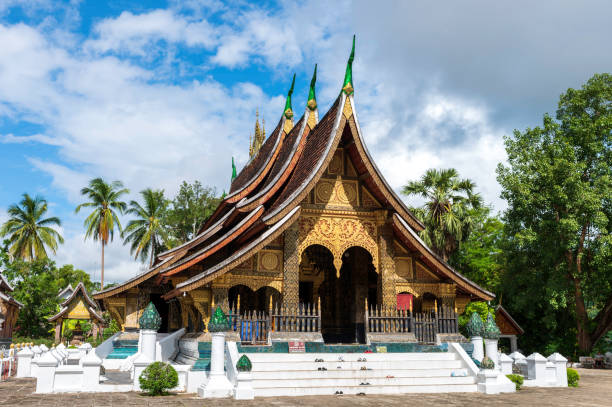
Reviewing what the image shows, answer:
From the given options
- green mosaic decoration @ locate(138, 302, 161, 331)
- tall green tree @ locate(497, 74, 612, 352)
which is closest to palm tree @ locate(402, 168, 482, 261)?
tall green tree @ locate(497, 74, 612, 352)

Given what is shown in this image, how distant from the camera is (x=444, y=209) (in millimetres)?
27922

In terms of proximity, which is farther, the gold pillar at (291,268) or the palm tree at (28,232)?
the palm tree at (28,232)

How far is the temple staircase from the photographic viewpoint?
9500 mm

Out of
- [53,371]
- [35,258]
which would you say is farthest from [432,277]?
[35,258]

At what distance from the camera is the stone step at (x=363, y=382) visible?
373 inches

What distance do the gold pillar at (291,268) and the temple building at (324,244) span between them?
3 centimetres

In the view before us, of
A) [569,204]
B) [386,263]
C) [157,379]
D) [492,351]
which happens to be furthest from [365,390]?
[569,204]

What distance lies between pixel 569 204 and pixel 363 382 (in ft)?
54.6

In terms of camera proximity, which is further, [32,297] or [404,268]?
[32,297]

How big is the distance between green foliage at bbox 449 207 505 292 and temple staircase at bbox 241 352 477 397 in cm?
2206

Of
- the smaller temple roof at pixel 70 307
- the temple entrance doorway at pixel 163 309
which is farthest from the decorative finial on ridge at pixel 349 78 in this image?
the smaller temple roof at pixel 70 307

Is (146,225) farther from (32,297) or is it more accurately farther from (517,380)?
(517,380)

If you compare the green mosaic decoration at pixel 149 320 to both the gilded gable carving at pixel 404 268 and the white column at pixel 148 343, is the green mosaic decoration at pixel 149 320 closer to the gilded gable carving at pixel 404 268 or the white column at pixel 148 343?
the white column at pixel 148 343

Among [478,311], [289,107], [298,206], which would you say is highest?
[289,107]
